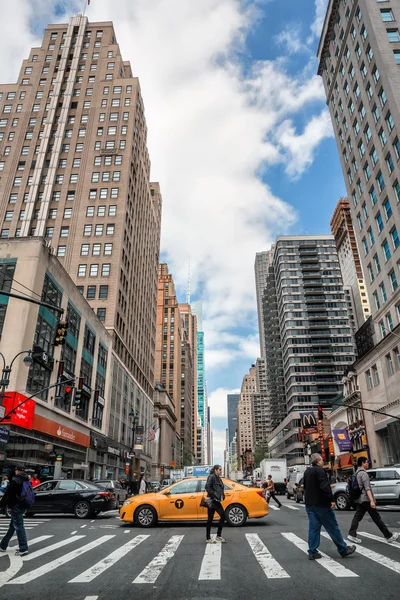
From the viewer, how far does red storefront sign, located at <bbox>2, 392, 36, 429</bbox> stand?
26547mm

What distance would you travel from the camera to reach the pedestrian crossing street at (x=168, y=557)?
22.9ft

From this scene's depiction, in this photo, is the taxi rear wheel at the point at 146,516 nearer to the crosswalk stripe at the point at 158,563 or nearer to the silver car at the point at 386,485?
the crosswalk stripe at the point at 158,563

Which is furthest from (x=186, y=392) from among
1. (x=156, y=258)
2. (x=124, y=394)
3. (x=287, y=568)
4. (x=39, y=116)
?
(x=287, y=568)

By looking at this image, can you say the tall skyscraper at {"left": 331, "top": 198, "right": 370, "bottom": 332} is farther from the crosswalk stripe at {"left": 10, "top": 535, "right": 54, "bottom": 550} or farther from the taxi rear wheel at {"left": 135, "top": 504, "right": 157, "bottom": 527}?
the crosswalk stripe at {"left": 10, "top": 535, "right": 54, "bottom": 550}

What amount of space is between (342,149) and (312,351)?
72101 millimetres

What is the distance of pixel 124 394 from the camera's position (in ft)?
195

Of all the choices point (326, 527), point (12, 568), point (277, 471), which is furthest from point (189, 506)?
point (277, 471)

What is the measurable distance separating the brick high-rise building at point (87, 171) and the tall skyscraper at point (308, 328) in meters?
45.0

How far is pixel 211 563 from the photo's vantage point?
7711mm

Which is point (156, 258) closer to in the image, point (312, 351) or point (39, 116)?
point (39, 116)

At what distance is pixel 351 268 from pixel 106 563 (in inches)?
5812

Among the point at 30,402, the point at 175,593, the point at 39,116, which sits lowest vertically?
the point at 175,593

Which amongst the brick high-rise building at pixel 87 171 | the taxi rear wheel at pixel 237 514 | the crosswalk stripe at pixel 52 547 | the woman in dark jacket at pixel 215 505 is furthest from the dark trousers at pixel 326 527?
the brick high-rise building at pixel 87 171

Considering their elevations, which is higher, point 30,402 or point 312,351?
point 312,351
